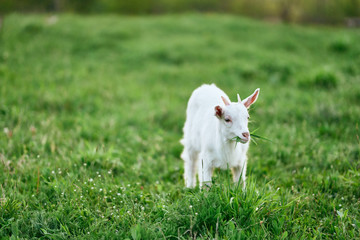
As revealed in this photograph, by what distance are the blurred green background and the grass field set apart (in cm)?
1052

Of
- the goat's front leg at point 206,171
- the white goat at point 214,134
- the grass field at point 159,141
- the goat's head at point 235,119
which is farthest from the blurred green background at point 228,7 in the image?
the goat's head at point 235,119

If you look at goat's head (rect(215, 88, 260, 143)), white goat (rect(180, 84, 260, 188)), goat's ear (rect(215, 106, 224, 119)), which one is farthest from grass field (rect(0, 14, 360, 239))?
goat's ear (rect(215, 106, 224, 119))

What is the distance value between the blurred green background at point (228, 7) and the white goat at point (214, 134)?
63.3 feet

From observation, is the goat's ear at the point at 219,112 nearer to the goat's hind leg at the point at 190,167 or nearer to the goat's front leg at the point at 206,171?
the goat's front leg at the point at 206,171

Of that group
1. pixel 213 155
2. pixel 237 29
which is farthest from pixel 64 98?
pixel 237 29

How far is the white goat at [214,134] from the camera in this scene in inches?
108

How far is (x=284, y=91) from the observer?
750 centimetres

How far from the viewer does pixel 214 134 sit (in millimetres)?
3174

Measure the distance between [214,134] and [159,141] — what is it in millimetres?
2280

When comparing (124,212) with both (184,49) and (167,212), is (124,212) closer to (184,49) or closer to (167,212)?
(167,212)

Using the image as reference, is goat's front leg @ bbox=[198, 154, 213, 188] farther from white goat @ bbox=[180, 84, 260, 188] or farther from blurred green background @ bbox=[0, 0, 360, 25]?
blurred green background @ bbox=[0, 0, 360, 25]

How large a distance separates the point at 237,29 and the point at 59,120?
38.8ft

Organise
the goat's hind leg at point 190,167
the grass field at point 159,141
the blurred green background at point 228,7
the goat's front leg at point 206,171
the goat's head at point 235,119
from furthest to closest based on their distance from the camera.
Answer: the blurred green background at point 228,7 < the goat's hind leg at point 190,167 < the goat's front leg at point 206,171 < the grass field at point 159,141 < the goat's head at point 235,119

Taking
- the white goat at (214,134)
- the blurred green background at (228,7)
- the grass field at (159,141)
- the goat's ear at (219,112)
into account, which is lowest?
the grass field at (159,141)
